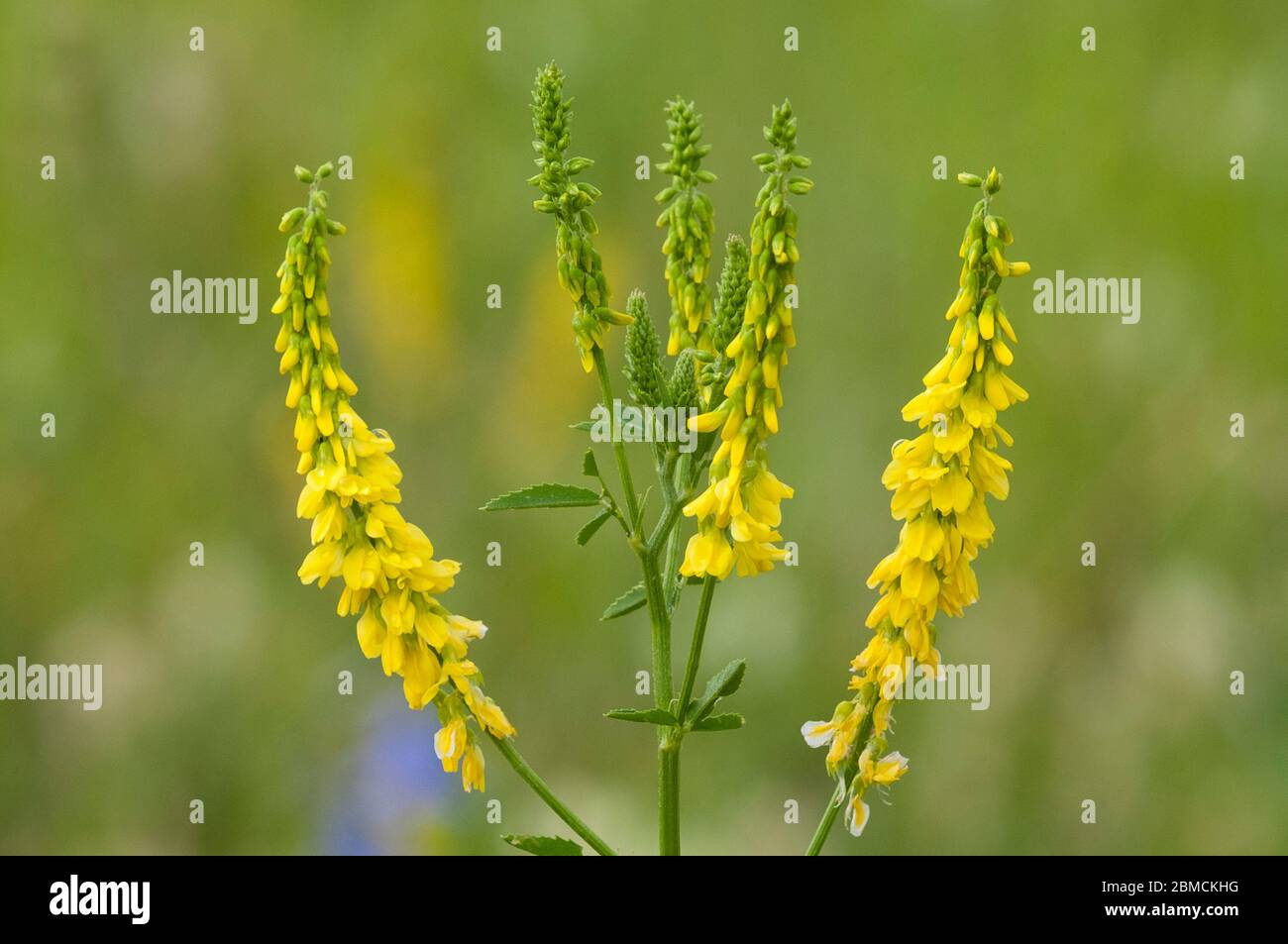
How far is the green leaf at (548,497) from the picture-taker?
8.64 feet

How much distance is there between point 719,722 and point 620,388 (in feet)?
15.8

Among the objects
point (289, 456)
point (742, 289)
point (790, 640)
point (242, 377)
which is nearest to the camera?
point (742, 289)

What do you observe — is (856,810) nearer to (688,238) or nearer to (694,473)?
(694,473)

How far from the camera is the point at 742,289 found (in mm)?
2602

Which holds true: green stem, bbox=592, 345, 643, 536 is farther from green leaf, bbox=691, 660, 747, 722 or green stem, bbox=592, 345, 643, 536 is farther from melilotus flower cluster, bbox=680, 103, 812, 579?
green leaf, bbox=691, 660, 747, 722

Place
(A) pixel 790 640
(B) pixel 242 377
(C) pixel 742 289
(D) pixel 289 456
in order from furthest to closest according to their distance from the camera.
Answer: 1. (B) pixel 242 377
2. (D) pixel 289 456
3. (A) pixel 790 640
4. (C) pixel 742 289

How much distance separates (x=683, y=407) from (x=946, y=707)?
393 centimetres

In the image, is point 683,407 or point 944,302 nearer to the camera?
point 683,407

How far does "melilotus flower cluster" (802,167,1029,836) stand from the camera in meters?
2.42

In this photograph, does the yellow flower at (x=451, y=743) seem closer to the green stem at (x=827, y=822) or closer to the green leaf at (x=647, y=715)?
the green leaf at (x=647, y=715)

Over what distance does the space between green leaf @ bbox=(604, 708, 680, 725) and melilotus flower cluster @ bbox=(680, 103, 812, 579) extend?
9.8 inches

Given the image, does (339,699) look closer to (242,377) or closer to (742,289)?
(242,377)

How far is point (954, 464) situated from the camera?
245 centimetres

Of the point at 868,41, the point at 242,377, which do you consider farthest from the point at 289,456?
the point at 868,41
